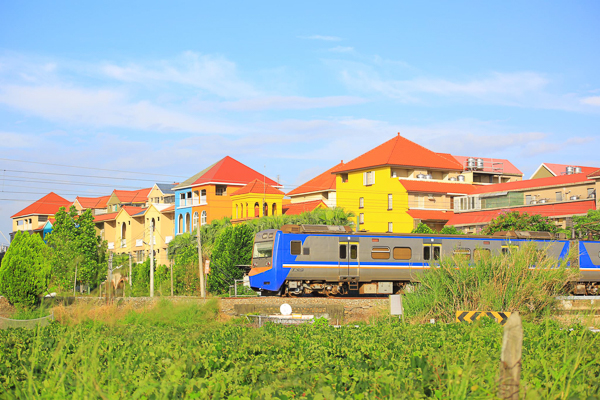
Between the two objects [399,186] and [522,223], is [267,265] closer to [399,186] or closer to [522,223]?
[522,223]

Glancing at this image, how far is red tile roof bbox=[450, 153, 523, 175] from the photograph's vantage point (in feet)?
231

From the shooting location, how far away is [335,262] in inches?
1033

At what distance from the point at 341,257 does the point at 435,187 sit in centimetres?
3541

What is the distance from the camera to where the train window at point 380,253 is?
26.7 meters

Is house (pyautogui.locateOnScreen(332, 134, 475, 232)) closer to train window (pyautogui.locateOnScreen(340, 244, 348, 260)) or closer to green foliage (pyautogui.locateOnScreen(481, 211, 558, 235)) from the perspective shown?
green foliage (pyautogui.locateOnScreen(481, 211, 558, 235))

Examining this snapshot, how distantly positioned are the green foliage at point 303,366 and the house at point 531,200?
44916 millimetres

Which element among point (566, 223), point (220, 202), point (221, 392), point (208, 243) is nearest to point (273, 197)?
point (220, 202)

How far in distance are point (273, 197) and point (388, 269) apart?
36781 mm

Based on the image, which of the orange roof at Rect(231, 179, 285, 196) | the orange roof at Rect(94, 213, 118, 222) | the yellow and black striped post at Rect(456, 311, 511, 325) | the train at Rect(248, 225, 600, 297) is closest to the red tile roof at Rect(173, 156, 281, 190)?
the orange roof at Rect(231, 179, 285, 196)

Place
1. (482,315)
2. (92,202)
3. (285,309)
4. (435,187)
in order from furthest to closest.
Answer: (92,202)
(435,187)
(285,309)
(482,315)

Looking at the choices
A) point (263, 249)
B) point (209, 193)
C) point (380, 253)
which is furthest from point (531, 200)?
point (263, 249)

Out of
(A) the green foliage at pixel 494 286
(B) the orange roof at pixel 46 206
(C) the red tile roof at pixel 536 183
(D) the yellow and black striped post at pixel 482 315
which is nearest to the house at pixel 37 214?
(B) the orange roof at pixel 46 206

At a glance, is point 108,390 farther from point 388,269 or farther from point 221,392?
point 388,269

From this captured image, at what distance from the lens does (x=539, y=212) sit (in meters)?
52.3
